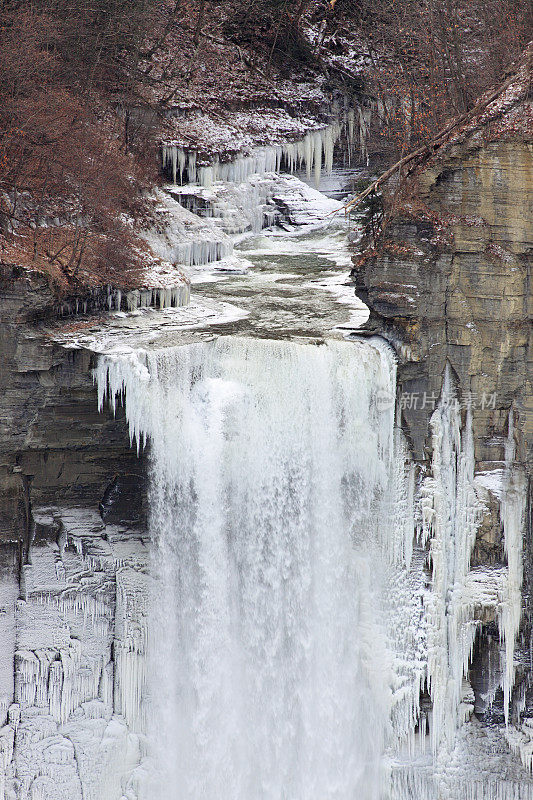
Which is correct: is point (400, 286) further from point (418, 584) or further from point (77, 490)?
point (77, 490)

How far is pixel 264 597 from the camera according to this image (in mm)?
14172

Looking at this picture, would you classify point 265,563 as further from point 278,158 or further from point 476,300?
point 278,158

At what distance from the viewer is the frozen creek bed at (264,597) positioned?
13.7 meters

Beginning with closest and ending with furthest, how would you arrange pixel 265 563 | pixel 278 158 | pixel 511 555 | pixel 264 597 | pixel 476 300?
pixel 476 300
pixel 265 563
pixel 264 597
pixel 511 555
pixel 278 158

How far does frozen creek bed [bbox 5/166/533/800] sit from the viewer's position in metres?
13.7

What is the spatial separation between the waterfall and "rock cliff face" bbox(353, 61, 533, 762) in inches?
26.4

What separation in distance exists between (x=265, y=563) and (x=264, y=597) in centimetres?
55

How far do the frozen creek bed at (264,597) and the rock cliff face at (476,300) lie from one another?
19cm

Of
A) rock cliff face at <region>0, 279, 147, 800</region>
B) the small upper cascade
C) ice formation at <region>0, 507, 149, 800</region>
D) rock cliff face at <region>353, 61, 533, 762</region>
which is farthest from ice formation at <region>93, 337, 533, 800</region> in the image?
the small upper cascade

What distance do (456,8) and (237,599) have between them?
1419 centimetres

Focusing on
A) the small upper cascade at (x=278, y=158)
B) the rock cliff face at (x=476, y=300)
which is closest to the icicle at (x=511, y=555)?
the rock cliff face at (x=476, y=300)

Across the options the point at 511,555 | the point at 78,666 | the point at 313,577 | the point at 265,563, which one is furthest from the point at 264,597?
the point at 511,555

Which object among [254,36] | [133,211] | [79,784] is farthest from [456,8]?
[79,784]

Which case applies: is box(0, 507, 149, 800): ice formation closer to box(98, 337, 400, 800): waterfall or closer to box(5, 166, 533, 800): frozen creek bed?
box(5, 166, 533, 800): frozen creek bed
